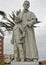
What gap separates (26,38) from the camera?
10.1 metres

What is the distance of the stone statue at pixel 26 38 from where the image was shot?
9.89 meters

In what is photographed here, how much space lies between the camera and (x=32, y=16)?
10344mm

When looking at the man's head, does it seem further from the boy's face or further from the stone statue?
the stone statue

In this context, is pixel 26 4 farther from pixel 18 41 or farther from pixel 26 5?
pixel 18 41

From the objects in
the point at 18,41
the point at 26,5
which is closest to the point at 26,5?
the point at 26,5

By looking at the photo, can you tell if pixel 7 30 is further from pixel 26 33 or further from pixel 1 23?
pixel 26 33

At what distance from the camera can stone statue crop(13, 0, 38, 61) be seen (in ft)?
32.4

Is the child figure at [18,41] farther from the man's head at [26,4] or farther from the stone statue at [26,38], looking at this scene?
the man's head at [26,4]

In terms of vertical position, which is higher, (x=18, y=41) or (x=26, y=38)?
(x=26, y=38)

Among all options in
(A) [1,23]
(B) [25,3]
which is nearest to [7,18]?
(A) [1,23]

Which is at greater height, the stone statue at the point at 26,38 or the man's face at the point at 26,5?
the man's face at the point at 26,5

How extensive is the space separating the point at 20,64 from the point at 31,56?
0.55 meters

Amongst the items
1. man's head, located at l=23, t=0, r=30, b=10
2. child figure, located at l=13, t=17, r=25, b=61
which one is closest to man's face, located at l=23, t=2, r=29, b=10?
man's head, located at l=23, t=0, r=30, b=10

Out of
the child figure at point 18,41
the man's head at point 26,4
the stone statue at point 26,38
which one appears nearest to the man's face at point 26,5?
the man's head at point 26,4
